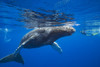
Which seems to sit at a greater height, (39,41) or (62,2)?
(62,2)

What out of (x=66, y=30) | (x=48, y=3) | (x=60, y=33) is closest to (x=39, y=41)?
(x=60, y=33)

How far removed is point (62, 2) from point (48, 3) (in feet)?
4.13

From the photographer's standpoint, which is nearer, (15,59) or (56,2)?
(56,2)

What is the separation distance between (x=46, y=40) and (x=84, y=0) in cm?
487

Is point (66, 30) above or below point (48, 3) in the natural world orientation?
below

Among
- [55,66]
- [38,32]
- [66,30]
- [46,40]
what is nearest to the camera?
[66,30]

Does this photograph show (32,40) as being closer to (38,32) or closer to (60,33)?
(38,32)

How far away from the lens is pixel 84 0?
8.78 meters

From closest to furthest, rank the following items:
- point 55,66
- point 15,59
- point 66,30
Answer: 1. point 66,30
2. point 15,59
3. point 55,66

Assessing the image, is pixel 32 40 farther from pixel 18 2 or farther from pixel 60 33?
pixel 18 2

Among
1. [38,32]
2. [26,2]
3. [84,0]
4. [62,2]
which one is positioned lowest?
[38,32]

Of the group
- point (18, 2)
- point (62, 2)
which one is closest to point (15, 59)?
point (18, 2)

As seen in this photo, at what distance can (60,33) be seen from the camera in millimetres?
7590

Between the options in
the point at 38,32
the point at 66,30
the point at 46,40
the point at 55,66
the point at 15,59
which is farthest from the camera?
the point at 55,66
